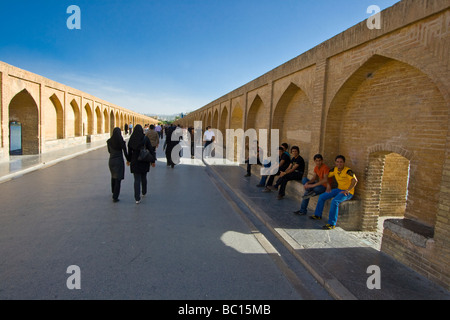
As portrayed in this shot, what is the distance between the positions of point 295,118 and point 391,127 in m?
3.82

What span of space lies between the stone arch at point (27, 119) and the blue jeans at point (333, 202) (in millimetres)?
13272

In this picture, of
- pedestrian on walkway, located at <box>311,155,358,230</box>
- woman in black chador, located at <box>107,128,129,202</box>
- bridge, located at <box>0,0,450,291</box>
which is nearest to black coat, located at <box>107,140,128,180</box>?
woman in black chador, located at <box>107,128,129,202</box>

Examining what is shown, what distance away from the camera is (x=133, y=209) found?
534cm

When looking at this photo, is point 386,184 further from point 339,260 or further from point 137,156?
point 137,156

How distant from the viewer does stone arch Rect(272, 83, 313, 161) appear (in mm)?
7520

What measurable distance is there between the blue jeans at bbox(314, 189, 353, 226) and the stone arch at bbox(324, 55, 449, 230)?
1.91ft

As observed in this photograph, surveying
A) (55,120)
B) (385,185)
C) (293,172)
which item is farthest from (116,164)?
(55,120)

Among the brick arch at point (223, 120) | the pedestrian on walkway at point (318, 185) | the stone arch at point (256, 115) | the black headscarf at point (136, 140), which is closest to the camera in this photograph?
the pedestrian on walkway at point (318, 185)

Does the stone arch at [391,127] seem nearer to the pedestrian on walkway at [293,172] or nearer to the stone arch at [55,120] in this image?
the pedestrian on walkway at [293,172]

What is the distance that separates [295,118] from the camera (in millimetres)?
8164

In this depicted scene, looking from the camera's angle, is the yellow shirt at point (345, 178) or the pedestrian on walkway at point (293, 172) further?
the pedestrian on walkway at point (293, 172)

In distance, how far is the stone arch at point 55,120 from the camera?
1527 centimetres

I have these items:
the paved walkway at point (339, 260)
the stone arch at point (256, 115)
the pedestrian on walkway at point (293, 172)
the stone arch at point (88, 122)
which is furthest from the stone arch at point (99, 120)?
the paved walkway at point (339, 260)
